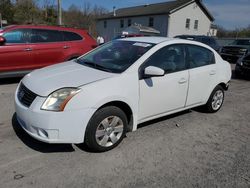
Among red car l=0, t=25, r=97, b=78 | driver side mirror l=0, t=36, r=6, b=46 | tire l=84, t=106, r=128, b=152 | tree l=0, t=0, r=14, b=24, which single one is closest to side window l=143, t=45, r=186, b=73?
tire l=84, t=106, r=128, b=152

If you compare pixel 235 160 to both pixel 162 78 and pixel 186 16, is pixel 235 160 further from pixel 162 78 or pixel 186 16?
pixel 186 16

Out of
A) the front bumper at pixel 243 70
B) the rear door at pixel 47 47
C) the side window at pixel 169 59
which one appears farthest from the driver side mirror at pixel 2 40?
the front bumper at pixel 243 70

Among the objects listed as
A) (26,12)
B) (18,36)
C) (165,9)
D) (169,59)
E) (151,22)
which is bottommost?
(169,59)

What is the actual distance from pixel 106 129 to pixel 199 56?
254cm

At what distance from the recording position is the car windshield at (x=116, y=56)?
3.90 metres

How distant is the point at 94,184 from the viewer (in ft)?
9.44

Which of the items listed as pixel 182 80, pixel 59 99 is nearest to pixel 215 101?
pixel 182 80

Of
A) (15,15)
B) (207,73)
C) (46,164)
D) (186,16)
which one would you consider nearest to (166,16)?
(186,16)

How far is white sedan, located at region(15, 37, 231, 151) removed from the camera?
316cm

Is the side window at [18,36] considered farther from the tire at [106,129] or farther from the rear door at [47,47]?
the tire at [106,129]

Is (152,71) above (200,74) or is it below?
above

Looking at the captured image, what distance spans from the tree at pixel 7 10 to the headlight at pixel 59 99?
137 ft

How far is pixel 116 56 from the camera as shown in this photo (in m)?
4.22

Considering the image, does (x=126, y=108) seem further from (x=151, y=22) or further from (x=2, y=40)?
(x=151, y=22)
